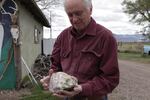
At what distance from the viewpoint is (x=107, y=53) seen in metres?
3.03

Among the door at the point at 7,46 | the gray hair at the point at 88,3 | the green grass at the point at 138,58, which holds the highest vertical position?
the gray hair at the point at 88,3

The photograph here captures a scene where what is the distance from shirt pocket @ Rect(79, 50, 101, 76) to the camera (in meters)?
3.06

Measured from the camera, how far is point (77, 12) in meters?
2.96

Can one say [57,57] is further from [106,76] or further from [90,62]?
[106,76]

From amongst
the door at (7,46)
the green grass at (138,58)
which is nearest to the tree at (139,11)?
the green grass at (138,58)

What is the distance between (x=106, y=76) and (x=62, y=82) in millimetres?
345

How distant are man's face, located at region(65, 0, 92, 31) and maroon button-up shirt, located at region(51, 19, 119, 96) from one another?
0.35ft

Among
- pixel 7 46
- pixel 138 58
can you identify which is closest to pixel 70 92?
pixel 7 46

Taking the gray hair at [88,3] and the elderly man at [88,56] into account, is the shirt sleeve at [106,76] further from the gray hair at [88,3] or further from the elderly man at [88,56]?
the gray hair at [88,3]

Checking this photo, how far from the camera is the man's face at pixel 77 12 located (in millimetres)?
2955

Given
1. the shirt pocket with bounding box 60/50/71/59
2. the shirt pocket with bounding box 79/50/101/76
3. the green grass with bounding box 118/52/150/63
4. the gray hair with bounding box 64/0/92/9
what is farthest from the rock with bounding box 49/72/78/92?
the green grass with bounding box 118/52/150/63

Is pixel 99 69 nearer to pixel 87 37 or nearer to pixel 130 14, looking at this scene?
pixel 87 37

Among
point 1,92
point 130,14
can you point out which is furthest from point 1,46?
point 130,14

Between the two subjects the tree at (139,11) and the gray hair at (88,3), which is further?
the tree at (139,11)
